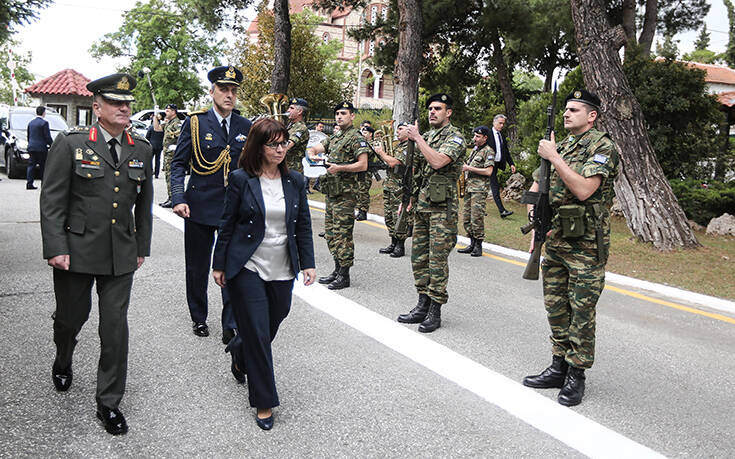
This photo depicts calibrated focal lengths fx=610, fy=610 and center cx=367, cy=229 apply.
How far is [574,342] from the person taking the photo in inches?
165

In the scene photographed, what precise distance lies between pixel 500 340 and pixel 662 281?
149 inches

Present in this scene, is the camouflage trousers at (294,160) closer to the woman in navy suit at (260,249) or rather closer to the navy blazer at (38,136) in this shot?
the woman in navy suit at (260,249)

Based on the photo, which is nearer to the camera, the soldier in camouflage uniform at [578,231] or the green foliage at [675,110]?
the soldier in camouflage uniform at [578,231]

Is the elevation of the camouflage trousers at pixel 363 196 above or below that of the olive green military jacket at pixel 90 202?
below

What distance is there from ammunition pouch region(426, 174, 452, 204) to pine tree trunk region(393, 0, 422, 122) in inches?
366

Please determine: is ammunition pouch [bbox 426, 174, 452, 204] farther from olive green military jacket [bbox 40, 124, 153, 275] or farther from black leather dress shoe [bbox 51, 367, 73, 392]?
black leather dress shoe [bbox 51, 367, 73, 392]

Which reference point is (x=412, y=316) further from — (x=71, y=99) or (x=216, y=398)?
(x=71, y=99)

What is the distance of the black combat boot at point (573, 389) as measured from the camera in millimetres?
4152

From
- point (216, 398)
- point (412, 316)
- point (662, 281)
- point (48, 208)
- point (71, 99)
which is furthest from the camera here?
point (71, 99)

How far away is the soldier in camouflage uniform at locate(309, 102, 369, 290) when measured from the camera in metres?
7.02

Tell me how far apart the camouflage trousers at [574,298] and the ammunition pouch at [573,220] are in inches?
5.4

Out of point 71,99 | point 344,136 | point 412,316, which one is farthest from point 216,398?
point 71,99

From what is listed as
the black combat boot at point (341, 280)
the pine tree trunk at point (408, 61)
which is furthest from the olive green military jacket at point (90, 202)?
the pine tree trunk at point (408, 61)

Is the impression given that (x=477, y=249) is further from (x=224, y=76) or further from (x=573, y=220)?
(x=224, y=76)
